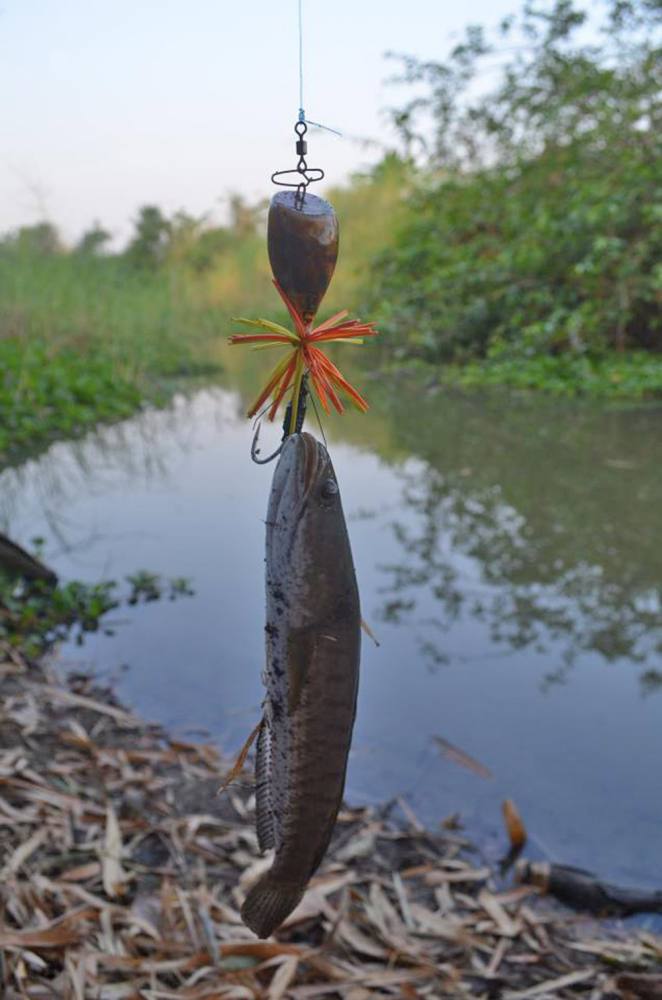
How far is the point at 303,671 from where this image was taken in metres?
0.88

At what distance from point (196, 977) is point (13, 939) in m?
0.46

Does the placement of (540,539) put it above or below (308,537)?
below

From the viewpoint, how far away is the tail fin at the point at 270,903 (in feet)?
3.13

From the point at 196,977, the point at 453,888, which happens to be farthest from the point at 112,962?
the point at 453,888

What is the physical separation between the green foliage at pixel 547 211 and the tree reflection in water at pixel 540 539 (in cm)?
301

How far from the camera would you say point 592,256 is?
1155 centimetres

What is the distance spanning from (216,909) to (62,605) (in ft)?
8.00

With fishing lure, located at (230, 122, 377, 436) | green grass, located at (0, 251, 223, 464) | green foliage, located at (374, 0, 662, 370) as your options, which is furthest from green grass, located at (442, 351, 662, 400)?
fishing lure, located at (230, 122, 377, 436)

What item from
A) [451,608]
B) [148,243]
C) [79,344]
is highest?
[148,243]

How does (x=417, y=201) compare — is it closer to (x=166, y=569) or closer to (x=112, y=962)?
(x=166, y=569)

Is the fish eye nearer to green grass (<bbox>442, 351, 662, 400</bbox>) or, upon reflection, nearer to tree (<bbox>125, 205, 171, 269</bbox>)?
green grass (<bbox>442, 351, 662, 400</bbox>)

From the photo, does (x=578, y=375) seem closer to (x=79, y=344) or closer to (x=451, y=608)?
(x=79, y=344)

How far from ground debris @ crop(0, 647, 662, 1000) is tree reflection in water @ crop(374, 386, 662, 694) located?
1542 millimetres

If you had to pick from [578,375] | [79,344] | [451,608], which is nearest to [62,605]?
[451,608]
